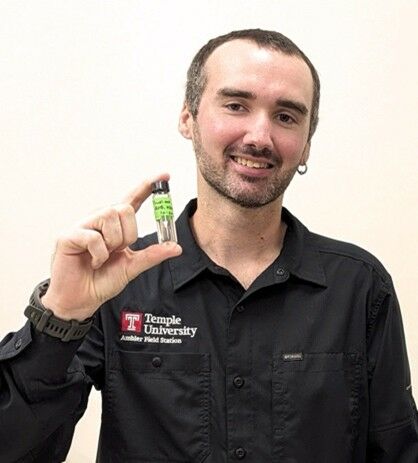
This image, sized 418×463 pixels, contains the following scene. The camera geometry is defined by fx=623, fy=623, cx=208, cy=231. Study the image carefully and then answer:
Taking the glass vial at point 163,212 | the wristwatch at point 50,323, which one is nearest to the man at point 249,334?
the wristwatch at point 50,323

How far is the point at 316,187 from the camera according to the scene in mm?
1683

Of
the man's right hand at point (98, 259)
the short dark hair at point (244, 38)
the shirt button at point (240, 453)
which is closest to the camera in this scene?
the man's right hand at point (98, 259)

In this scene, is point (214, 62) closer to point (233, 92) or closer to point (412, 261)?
point (233, 92)

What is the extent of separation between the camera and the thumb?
37.9 inches

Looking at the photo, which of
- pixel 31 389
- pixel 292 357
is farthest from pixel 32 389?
pixel 292 357

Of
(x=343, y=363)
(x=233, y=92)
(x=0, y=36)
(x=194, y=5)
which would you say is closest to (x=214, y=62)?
(x=233, y=92)

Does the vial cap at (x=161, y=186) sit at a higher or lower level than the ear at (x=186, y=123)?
lower

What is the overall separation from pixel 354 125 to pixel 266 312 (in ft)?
2.29

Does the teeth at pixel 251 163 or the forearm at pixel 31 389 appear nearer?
the forearm at pixel 31 389

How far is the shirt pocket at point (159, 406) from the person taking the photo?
3.73ft

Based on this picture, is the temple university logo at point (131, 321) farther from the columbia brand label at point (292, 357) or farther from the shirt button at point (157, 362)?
the columbia brand label at point (292, 357)

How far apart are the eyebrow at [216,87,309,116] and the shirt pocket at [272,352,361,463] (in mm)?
474

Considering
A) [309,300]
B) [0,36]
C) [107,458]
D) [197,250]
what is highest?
[0,36]

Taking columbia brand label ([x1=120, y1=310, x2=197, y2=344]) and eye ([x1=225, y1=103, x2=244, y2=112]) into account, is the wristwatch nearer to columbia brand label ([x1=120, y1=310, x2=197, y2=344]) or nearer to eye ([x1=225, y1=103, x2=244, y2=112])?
columbia brand label ([x1=120, y1=310, x2=197, y2=344])
